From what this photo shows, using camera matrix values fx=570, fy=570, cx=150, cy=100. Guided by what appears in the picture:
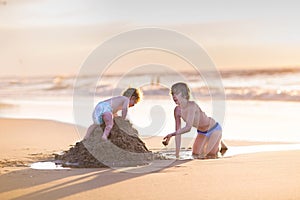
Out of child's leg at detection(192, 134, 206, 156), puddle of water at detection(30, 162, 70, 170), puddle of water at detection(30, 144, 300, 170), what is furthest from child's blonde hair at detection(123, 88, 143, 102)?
puddle of water at detection(30, 162, 70, 170)

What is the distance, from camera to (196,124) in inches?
330

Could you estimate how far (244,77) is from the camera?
92.4 ft

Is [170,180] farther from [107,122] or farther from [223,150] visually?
[223,150]

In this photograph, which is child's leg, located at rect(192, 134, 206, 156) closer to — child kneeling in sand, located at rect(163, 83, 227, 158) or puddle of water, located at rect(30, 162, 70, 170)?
child kneeling in sand, located at rect(163, 83, 227, 158)

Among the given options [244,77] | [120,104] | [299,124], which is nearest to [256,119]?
[299,124]

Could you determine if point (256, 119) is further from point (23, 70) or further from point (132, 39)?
point (23, 70)

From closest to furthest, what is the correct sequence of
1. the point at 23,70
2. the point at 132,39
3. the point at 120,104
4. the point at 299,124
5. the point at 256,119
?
the point at 120,104, the point at 299,124, the point at 256,119, the point at 132,39, the point at 23,70

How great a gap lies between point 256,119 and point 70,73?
20750mm

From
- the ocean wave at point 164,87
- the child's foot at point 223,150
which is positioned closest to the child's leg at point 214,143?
the child's foot at point 223,150

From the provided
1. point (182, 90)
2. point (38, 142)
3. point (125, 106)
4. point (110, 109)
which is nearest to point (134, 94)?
point (125, 106)

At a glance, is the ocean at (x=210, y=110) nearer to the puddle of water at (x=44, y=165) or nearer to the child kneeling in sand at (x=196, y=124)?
the child kneeling in sand at (x=196, y=124)

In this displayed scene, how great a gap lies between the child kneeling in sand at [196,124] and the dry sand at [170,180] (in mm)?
600

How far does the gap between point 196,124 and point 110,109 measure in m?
1.38

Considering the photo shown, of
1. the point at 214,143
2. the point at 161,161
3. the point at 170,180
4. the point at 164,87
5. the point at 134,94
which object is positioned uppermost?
the point at 164,87
